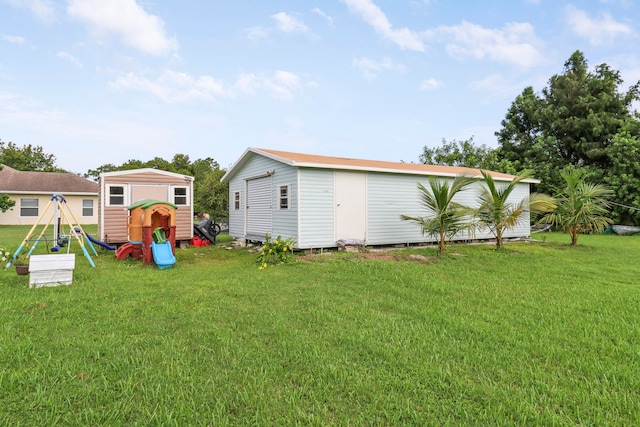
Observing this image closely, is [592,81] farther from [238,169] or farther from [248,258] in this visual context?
[248,258]

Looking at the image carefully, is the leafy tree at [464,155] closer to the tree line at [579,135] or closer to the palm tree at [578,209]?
the tree line at [579,135]

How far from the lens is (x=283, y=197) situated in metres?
Answer: 10.2

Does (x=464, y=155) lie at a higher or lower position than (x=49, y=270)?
higher

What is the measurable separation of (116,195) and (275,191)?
5155 mm

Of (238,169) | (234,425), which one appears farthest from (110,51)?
(234,425)

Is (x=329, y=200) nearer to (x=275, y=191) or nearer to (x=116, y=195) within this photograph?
(x=275, y=191)

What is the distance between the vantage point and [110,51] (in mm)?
11422

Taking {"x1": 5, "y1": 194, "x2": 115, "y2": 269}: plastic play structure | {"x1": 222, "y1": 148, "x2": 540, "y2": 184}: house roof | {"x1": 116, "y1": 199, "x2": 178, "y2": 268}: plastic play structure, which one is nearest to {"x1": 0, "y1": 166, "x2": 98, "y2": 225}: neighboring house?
{"x1": 5, "y1": 194, "x2": 115, "y2": 269}: plastic play structure

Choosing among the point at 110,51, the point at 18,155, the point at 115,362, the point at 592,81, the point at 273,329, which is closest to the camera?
the point at 115,362

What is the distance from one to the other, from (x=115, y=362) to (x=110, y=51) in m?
12.0

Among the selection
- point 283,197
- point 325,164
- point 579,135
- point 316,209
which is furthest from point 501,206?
point 579,135

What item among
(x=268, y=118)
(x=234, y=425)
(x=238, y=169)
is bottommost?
(x=234, y=425)

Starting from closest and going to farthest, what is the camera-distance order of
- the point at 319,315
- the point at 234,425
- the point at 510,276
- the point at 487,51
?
the point at 234,425 < the point at 319,315 < the point at 510,276 < the point at 487,51

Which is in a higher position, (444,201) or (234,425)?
(444,201)
